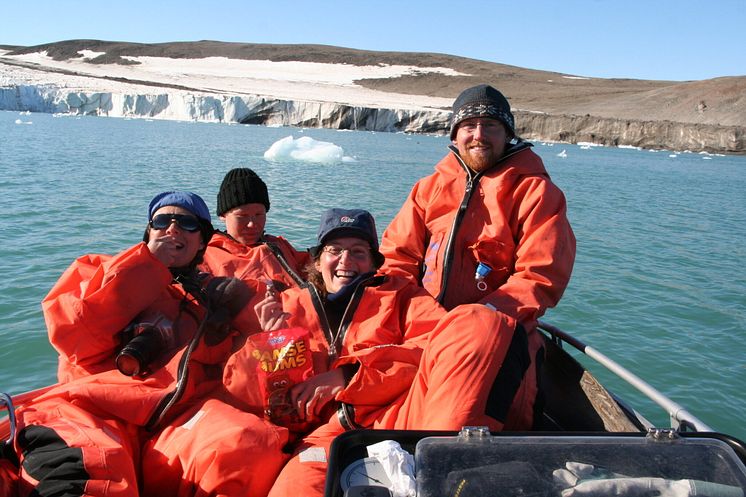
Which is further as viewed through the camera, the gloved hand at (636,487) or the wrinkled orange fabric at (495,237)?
the wrinkled orange fabric at (495,237)

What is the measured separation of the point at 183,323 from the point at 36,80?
4921 cm

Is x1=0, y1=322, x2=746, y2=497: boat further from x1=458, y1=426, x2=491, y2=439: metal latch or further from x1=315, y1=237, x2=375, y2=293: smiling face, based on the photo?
x1=315, y1=237, x2=375, y2=293: smiling face

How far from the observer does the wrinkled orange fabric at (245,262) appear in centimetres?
301

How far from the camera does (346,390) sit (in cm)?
213

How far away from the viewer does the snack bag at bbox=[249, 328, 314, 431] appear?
2.21 metres

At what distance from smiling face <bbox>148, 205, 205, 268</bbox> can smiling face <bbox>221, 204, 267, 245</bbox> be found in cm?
61

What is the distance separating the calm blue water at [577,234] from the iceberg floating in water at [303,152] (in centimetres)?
52

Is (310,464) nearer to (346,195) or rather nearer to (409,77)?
(346,195)

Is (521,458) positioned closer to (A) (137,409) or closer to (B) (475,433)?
(B) (475,433)

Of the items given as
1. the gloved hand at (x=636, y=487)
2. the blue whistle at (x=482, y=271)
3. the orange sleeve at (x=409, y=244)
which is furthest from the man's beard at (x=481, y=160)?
the gloved hand at (x=636, y=487)

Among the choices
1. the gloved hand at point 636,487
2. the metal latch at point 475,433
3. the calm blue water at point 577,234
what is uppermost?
the metal latch at point 475,433

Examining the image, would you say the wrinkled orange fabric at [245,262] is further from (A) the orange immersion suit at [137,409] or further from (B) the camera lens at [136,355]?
(B) the camera lens at [136,355]

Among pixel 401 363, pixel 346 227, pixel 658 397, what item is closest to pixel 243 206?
pixel 346 227

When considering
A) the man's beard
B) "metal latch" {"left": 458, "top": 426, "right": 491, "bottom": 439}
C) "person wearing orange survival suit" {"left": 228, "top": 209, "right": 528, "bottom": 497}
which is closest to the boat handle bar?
"person wearing orange survival suit" {"left": 228, "top": 209, "right": 528, "bottom": 497}
